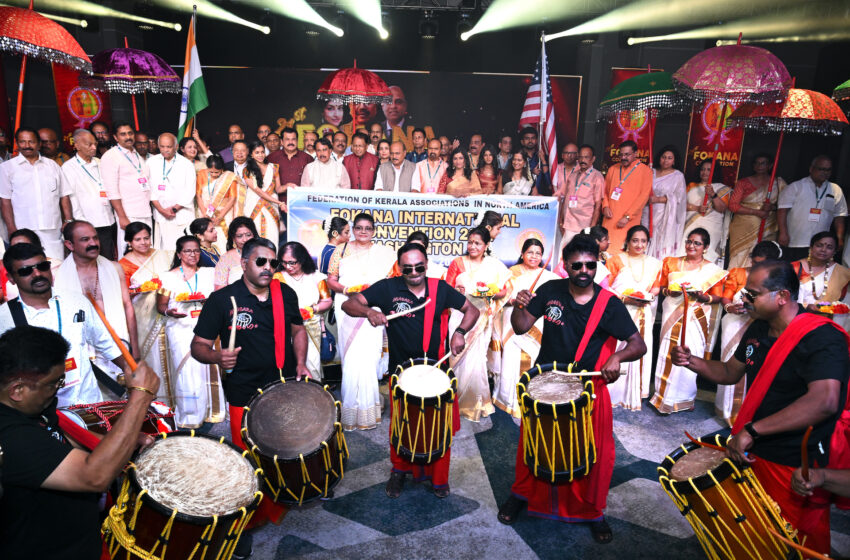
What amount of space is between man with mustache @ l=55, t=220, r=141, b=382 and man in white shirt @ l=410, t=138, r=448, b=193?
15.9ft

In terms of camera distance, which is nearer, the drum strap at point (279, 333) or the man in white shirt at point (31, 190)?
the drum strap at point (279, 333)

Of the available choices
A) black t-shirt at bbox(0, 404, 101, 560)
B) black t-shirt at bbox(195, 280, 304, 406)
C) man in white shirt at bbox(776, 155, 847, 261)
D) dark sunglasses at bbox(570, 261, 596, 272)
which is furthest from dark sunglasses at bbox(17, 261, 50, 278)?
man in white shirt at bbox(776, 155, 847, 261)

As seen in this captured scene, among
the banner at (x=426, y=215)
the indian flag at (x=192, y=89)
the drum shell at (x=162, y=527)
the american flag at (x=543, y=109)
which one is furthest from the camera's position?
the indian flag at (x=192, y=89)

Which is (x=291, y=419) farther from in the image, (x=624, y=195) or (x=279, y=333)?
(x=624, y=195)

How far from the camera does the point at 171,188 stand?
7.84 meters

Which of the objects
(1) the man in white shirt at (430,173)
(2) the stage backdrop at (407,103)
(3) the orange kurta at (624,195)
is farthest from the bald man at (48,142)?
(3) the orange kurta at (624,195)

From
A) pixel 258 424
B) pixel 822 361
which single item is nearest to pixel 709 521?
pixel 822 361

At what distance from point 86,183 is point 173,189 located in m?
1.25

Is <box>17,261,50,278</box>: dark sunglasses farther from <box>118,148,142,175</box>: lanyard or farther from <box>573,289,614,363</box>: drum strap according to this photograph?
<box>118,148,142,175</box>: lanyard

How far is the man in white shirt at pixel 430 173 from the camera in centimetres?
873

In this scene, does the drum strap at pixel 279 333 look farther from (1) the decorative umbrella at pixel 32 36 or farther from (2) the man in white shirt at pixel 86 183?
(2) the man in white shirt at pixel 86 183

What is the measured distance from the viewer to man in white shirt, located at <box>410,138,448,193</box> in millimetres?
8734

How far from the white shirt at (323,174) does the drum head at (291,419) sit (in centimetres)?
530

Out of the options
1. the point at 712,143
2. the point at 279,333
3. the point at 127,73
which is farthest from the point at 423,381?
the point at 712,143
